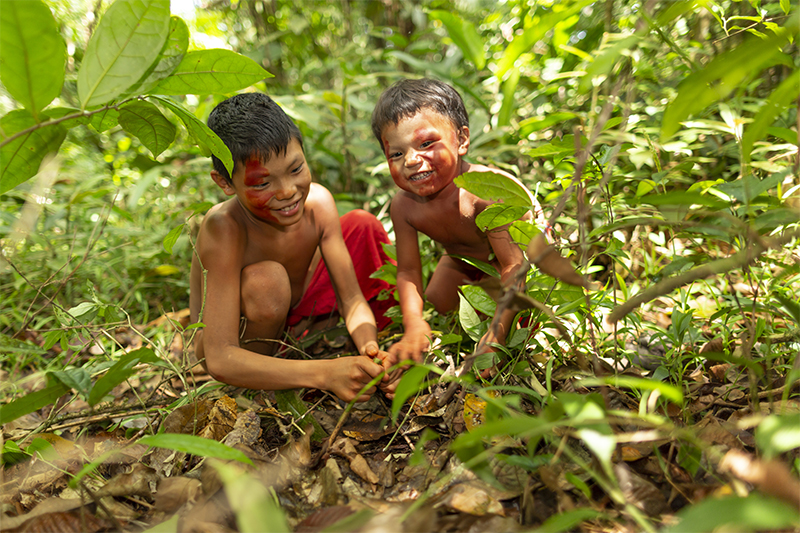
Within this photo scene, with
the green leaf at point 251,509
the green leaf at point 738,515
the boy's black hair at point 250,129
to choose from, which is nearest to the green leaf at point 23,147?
the boy's black hair at point 250,129

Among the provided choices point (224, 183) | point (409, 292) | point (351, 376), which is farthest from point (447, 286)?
point (224, 183)

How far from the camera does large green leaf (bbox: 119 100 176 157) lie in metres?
0.98

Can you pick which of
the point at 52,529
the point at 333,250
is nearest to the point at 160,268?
the point at 333,250

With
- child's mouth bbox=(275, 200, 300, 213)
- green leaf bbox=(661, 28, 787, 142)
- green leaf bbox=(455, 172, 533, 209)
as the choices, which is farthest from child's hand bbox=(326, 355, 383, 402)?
green leaf bbox=(661, 28, 787, 142)

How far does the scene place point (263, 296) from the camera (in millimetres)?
1660

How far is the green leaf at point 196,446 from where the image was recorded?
0.79 metres

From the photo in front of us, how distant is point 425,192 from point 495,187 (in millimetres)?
629

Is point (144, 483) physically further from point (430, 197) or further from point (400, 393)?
point (430, 197)

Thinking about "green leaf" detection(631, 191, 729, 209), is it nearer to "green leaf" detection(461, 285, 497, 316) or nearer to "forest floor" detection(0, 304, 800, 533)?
"forest floor" detection(0, 304, 800, 533)

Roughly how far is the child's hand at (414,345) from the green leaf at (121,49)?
96 cm

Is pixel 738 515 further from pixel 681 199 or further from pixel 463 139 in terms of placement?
pixel 463 139

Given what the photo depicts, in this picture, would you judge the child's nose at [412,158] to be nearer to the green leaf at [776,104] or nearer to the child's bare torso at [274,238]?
the child's bare torso at [274,238]

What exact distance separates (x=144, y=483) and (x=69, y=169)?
11.9 feet

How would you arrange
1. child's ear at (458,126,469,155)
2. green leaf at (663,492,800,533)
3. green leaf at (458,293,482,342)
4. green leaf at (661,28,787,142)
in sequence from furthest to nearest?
child's ear at (458,126,469,155) < green leaf at (458,293,482,342) < green leaf at (661,28,787,142) < green leaf at (663,492,800,533)
